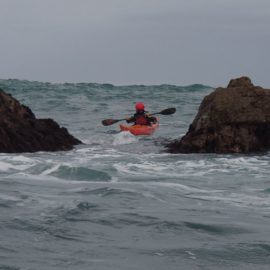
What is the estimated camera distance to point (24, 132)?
14555 mm

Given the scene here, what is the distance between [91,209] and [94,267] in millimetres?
2358

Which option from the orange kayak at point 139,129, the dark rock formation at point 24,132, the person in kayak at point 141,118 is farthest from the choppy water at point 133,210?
the person in kayak at point 141,118

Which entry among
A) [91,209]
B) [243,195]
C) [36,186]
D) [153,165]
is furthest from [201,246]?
[153,165]

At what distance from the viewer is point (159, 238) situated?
642 centimetres

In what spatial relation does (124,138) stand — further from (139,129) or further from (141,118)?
(141,118)

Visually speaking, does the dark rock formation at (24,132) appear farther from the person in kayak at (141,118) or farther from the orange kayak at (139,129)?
the person in kayak at (141,118)

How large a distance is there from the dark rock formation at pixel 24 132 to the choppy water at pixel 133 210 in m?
0.60

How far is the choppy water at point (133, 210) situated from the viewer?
5.73 m

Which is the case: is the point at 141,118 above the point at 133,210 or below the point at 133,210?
above

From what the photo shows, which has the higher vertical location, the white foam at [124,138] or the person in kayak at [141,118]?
the person in kayak at [141,118]

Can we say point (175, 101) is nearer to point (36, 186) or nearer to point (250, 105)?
point (250, 105)

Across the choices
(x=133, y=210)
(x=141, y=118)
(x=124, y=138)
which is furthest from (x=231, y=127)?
(x=133, y=210)

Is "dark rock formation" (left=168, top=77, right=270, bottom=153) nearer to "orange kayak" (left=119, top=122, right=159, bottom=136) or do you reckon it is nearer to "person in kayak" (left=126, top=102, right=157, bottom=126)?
"orange kayak" (left=119, top=122, right=159, bottom=136)

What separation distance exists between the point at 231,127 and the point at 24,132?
4362 millimetres
